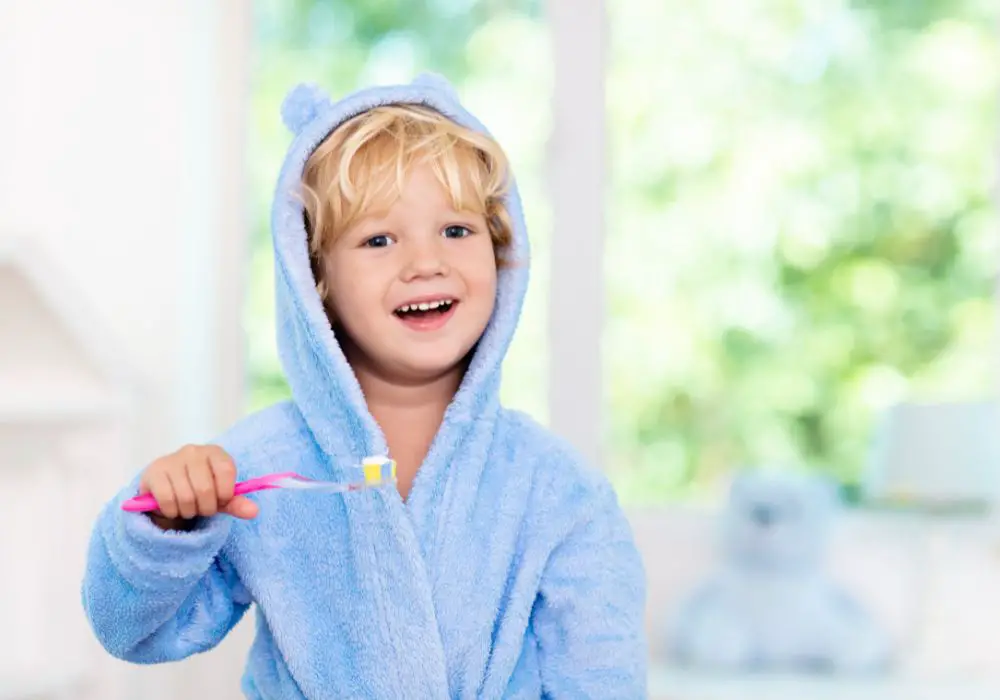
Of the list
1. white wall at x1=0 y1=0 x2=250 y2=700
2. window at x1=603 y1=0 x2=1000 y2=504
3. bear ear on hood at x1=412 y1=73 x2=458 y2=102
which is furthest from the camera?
window at x1=603 y1=0 x2=1000 y2=504

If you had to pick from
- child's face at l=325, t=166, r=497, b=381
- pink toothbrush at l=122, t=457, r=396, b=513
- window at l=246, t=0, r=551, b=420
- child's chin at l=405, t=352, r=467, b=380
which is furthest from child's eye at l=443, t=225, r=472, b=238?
window at l=246, t=0, r=551, b=420

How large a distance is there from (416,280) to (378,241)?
53 millimetres

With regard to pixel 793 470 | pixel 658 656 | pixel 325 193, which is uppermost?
pixel 325 193

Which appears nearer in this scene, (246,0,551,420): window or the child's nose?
the child's nose

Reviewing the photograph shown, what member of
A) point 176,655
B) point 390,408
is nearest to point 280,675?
point 176,655

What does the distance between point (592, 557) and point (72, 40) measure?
148 cm

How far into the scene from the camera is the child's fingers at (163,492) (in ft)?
3.07

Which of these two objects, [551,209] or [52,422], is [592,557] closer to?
[52,422]

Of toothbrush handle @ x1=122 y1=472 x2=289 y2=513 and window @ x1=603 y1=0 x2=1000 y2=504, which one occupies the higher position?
window @ x1=603 y1=0 x2=1000 y2=504

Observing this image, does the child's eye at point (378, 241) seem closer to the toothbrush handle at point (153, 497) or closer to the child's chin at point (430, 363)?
the child's chin at point (430, 363)

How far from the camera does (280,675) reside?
1066mm

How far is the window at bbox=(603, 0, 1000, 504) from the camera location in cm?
238

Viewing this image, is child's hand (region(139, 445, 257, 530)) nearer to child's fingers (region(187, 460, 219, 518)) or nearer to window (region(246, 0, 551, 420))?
child's fingers (region(187, 460, 219, 518))

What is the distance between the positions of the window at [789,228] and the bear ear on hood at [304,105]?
1.39m
